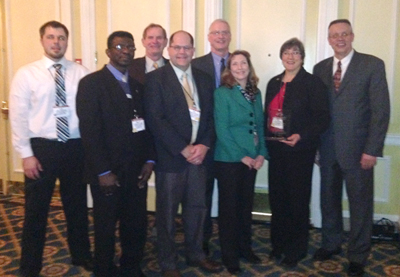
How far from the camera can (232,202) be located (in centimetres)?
262

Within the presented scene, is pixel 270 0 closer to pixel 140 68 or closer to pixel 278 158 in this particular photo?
pixel 140 68

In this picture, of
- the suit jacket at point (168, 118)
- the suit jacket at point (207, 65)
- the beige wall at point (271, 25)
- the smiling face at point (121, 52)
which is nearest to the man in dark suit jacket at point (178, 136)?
the suit jacket at point (168, 118)

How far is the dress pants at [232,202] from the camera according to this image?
2.60 metres

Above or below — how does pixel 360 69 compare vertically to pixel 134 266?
above

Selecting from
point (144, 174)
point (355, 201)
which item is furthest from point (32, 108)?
point (355, 201)

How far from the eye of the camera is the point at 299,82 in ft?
8.60

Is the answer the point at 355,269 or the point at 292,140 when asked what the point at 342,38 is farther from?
the point at 355,269

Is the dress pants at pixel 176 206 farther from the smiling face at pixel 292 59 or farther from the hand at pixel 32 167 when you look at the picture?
the smiling face at pixel 292 59

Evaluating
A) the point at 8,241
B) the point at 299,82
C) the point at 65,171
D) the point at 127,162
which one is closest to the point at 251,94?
the point at 299,82

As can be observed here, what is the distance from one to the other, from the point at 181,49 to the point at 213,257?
1.58 metres

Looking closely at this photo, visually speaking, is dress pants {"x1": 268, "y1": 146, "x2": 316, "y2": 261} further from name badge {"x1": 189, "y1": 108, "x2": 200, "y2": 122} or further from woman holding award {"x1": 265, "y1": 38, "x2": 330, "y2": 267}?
name badge {"x1": 189, "y1": 108, "x2": 200, "y2": 122}

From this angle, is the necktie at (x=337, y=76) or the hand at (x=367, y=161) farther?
the necktie at (x=337, y=76)

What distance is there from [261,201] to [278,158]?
146 centimetres

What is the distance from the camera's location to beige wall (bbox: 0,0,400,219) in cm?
346
